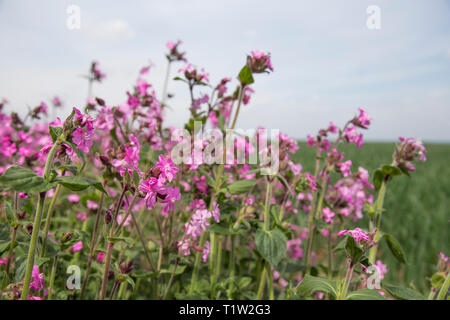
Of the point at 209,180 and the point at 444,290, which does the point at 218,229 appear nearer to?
the point at 209,180

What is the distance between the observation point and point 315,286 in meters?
1.21

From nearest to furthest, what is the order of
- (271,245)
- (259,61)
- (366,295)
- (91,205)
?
(366,295), (271,245), (259,61), (91,205)

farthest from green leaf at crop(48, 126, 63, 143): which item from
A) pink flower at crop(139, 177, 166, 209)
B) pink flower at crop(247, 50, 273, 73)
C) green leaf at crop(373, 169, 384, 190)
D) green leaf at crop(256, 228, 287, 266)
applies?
green leaf at crop(373, 169, 384, 190)

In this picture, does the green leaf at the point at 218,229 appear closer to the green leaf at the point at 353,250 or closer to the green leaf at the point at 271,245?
the green leaf at the point at 271,245

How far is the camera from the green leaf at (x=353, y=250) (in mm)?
1090

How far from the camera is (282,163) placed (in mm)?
1762

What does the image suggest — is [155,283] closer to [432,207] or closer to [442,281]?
[442,281]

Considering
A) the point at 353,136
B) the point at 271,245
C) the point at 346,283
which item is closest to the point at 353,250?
the point at 346,283

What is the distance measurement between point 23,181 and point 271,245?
1.09 meters

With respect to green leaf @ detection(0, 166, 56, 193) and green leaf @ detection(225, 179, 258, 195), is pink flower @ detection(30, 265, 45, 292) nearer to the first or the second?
green leaf @ detection(0, 166, 56, 193)

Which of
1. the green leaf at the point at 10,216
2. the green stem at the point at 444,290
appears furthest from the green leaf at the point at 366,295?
the green leaf at the point at 10,216

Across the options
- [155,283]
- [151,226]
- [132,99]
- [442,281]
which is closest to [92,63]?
[132,99]

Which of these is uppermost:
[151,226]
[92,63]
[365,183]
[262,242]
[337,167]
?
[92,63]

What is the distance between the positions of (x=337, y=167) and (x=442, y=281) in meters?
0.85
